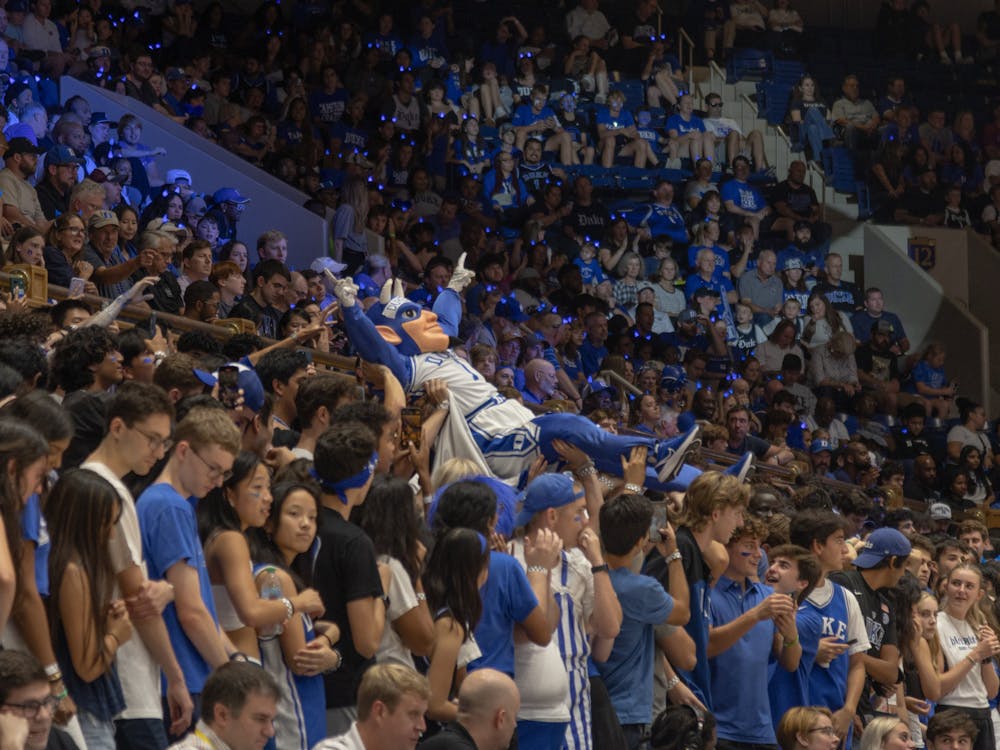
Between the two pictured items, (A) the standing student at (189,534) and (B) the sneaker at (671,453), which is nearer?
(A) the standing student at (189,534)

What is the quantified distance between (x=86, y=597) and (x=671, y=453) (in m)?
3.59

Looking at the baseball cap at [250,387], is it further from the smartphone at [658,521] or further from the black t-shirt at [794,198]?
the black t-shirt at [794,198]

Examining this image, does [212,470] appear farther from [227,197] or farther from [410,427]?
[227,197]

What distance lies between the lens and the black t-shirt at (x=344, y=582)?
5.45 metres

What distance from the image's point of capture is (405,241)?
14625mm

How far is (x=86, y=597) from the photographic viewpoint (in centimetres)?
466

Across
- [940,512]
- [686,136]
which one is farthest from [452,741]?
[686,136]

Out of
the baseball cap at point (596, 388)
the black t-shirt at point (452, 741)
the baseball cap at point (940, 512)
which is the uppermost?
the black t-shirt at point (452, 741)

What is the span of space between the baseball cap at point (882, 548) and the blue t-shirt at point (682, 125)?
34.6 ft

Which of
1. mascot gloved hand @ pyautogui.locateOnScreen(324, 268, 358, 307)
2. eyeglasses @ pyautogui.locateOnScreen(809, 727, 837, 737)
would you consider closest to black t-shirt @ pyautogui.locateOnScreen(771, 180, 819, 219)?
mascot gloved hand @ pyautogui.locateOnScreen(324, 268, 358, 307)

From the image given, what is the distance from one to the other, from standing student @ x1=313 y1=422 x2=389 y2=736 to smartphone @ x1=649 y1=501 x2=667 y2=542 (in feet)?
5.66

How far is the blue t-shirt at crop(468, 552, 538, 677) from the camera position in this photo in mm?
5770

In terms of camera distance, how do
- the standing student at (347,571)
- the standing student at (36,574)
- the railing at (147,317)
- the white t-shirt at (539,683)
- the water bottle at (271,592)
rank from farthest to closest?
1. the railing at (147,317)
2. the white t-shirt at (539,683)
3. the standing student at (347,571)
4. the water bottle at (271,592)
5. the standing student at (36,574)

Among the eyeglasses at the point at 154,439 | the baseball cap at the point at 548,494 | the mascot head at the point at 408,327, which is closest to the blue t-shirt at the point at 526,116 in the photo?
the mascot head at the point at 408,327
